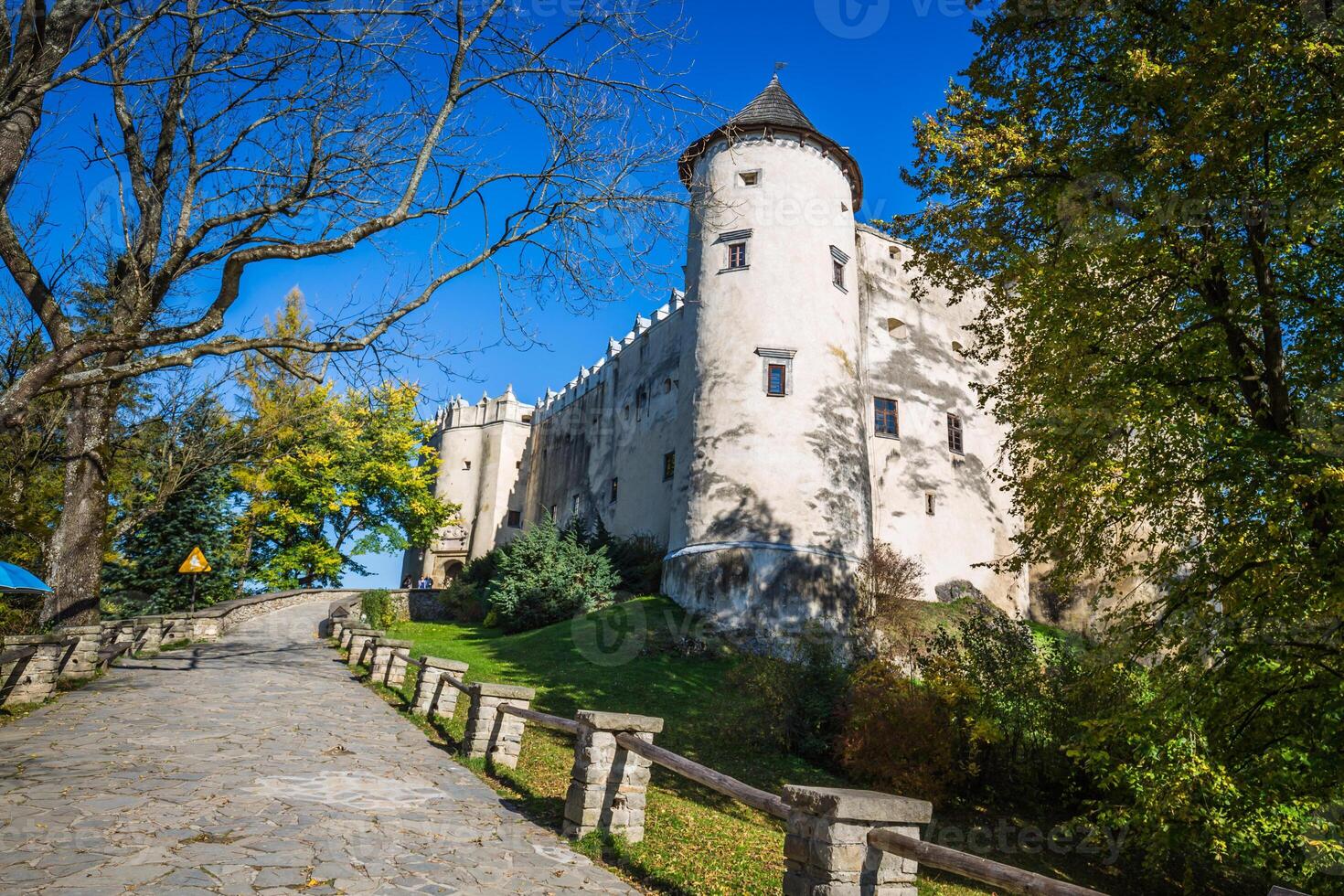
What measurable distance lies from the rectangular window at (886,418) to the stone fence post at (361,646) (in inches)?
652

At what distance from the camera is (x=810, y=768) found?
40.7ft

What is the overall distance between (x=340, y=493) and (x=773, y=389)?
19.5m

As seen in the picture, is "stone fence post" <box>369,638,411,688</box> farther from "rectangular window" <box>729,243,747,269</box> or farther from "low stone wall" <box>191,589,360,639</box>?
"rectangular window" <box>729,243,747,269</box>

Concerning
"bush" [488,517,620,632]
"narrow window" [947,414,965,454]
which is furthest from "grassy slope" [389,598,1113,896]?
"narrow window" [947,414,965,454]

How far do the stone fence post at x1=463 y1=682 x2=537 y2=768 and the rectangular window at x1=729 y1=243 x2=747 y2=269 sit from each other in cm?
1632

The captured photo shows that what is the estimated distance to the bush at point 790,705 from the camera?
512 inches

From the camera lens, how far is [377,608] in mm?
28484

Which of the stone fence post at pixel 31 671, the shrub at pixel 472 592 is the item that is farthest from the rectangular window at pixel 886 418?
the stone fence post at pixel 31 671

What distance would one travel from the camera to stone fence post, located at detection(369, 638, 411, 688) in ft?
47.6

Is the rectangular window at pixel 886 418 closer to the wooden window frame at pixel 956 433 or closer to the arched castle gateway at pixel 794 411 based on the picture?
the arched castle gateway at pixel 794 411

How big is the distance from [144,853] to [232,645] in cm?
1671

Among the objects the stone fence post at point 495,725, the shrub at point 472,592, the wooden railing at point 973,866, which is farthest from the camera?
the shrub at point 472,592

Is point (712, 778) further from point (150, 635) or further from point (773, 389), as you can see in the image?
point (150, 635)

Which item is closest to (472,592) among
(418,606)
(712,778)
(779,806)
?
(418,606)
